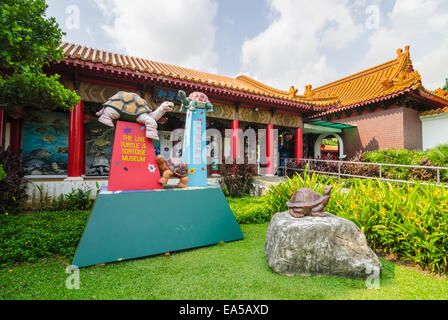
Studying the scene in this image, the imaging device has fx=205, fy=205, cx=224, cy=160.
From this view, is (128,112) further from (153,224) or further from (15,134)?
(15,134)

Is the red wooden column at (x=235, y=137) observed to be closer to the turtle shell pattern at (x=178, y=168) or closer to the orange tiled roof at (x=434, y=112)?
the turtle shell pattern at (x=178, y=168)

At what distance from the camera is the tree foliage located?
8.46 feet

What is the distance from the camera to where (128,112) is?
123 inches

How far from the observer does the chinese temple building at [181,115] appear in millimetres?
5551

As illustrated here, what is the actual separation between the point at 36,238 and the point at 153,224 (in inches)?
68.7

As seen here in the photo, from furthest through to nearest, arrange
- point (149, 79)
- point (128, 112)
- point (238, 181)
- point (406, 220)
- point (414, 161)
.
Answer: point (238, 181) → point (414, 161) → point (149, 79) → point (128, 112) → point (406, 220)

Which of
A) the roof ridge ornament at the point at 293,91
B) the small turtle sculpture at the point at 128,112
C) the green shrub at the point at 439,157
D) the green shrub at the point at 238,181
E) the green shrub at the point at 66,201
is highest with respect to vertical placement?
the roof ridge ornament at the point at 293,91

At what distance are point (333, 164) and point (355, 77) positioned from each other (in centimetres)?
835


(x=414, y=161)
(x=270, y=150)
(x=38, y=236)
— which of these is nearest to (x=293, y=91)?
(x=270, y=150)

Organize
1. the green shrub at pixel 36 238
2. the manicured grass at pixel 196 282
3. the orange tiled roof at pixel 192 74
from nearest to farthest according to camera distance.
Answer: the manicured grass at pixel 196 282
the green shrub at pixel 36 238
the orange tiled roof at pixel 192 74

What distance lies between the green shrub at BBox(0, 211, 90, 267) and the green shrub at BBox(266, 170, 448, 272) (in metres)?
4.22

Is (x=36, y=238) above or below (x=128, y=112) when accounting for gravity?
below

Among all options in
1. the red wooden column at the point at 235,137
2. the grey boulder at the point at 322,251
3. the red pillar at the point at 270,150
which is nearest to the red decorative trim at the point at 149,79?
the red wooden column at the point at 235,137
